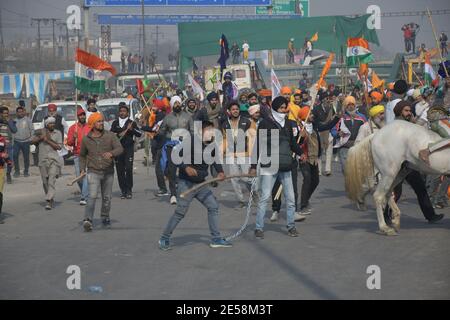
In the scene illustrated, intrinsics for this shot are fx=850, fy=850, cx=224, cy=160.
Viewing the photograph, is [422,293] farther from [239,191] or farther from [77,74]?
[77,74]

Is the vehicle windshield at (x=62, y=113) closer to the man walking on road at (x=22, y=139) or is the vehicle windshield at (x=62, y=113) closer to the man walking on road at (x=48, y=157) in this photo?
the man walking on road at (x=22, y=139)

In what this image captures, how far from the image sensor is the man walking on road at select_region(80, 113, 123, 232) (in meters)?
11.8

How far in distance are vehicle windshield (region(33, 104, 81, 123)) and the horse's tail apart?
13794 millimetres

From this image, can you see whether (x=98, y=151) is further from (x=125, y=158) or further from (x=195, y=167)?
(x=125, y=158)

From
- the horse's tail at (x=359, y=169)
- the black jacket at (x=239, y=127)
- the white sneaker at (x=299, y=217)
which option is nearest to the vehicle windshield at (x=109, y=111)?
the black jacket at (x=239, y=127)

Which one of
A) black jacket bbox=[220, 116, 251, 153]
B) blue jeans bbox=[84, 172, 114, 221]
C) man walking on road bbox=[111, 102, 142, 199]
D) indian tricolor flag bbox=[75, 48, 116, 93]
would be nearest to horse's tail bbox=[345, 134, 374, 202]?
black jacket bbox=[220, 116, 251, 153]

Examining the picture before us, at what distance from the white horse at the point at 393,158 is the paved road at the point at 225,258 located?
1.50 feet

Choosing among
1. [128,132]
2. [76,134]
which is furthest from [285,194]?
[128,132]

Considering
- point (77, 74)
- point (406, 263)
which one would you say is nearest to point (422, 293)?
point (406, 263)

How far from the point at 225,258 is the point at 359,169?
106 inches

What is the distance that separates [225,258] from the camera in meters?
9.36

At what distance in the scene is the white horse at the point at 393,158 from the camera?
1046 centimetres

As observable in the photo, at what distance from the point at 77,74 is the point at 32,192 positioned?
2.67 metres

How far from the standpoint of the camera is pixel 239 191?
44.9ft
